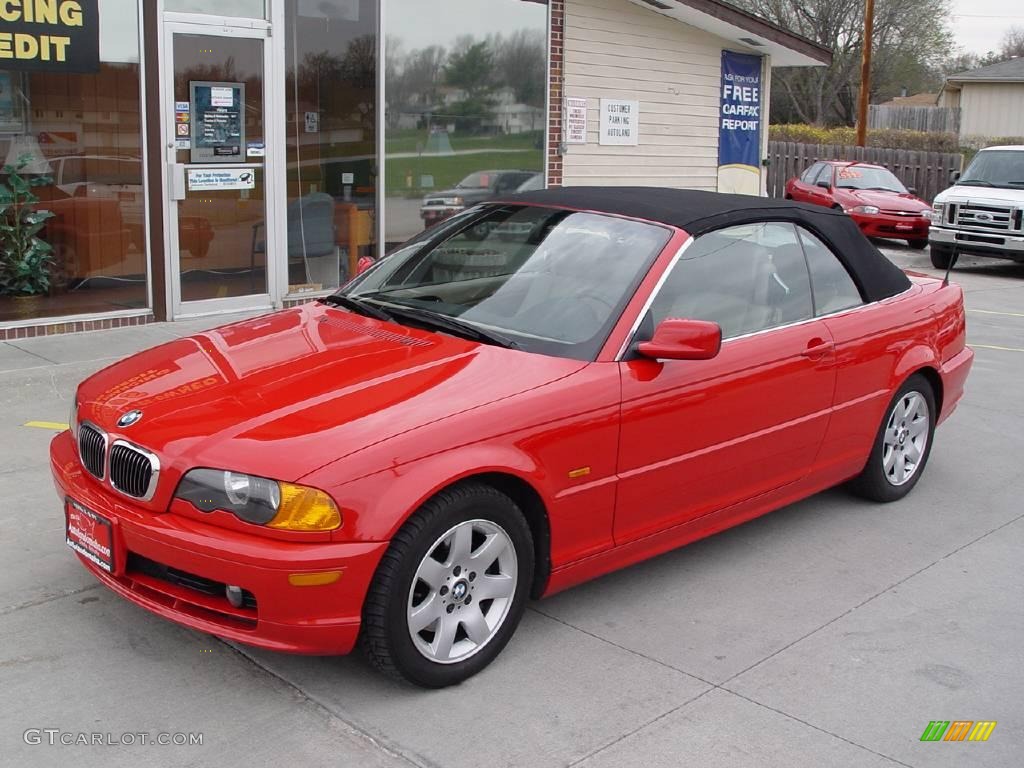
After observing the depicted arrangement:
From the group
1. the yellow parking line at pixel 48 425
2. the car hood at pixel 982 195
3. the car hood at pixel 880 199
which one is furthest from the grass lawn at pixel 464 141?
the car hood at pixel 880 199

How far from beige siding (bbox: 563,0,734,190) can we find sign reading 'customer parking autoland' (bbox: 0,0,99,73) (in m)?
5.66

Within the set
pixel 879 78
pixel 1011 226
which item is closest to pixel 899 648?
pixel 1011 226

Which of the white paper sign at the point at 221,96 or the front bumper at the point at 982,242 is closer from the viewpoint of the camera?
the white paper sign at the point at 221,96

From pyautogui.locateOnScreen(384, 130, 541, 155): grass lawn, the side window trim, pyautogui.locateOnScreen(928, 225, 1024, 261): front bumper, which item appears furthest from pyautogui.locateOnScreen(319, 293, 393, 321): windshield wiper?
pyautogui.locateOnScreen(928, 225, 1024, 261): front bumper

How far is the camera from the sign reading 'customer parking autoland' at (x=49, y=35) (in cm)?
861

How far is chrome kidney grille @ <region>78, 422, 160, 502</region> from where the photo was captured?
146 inches

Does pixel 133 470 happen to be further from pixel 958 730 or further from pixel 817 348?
pixel 817 348

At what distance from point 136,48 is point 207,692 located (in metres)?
7.09

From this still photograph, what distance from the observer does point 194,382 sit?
4168 millimetres

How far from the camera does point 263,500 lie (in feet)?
11.6

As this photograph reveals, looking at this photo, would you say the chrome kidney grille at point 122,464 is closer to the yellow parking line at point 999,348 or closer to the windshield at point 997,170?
the yellow parking line at point 999,348

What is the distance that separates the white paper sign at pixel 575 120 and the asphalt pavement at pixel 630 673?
8371 millimetres

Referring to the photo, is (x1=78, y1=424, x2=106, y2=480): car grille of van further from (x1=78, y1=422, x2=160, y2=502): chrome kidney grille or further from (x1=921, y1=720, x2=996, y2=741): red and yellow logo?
(x1=921, y1=720, x2=996, y2=741): red and yellow logo

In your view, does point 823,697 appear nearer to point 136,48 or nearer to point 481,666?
point 481,666
